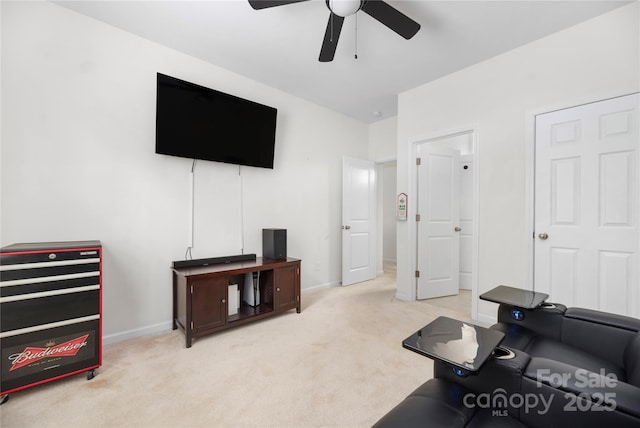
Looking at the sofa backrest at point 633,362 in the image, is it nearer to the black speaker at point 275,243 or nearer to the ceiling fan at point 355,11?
the ceiling fan at point 355,11

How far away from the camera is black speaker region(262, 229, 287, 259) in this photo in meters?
3.20

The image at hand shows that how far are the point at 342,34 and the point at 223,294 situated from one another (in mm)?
2689

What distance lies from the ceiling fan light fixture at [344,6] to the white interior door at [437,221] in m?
2.17

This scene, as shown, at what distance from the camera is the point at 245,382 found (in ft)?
6.16

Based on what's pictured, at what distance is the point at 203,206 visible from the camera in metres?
2.98

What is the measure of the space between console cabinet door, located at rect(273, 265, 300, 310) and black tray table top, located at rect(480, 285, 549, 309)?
2000mm

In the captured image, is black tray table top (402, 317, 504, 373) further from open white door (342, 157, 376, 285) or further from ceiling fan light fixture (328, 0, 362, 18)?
open white door (342, 157, 376, 285)

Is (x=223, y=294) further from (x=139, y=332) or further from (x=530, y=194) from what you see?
(x=530, y=194)

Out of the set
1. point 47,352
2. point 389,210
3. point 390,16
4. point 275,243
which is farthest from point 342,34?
point 389,210

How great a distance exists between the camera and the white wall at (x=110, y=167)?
2.08 meters

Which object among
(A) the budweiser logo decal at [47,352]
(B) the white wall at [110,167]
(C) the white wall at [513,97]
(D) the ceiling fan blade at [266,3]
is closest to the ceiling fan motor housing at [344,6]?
(D) the ceiling fan blade at [266,3]

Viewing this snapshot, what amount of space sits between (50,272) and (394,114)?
451 centimetres

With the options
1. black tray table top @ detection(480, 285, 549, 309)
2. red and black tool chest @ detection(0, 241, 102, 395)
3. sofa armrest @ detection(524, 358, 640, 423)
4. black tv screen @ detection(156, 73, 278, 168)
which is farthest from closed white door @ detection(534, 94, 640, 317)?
red and black tool chest @ detection(0, 241, 102, 395)

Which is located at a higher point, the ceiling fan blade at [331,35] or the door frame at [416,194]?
the ceiling fan blade at [331,35]
